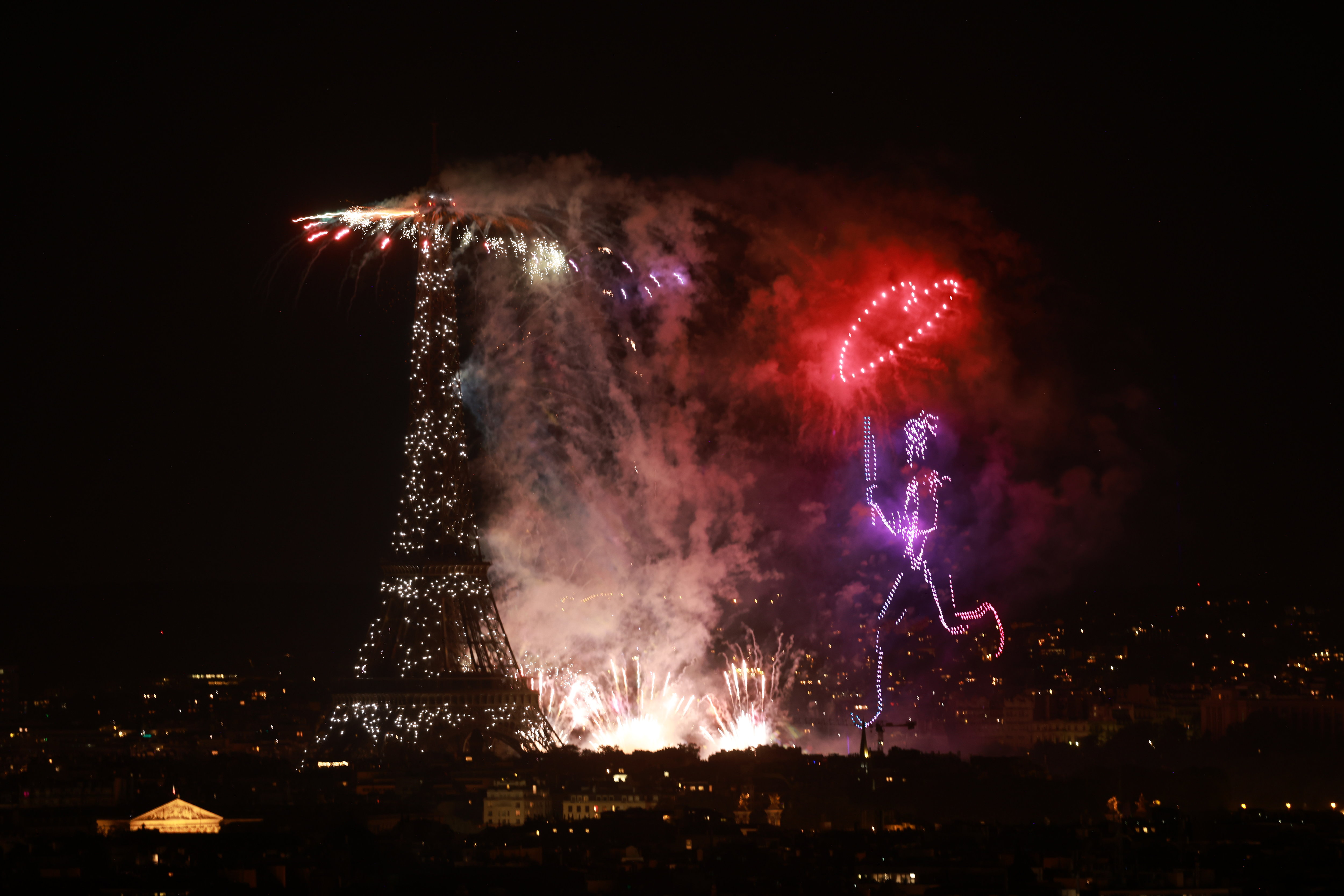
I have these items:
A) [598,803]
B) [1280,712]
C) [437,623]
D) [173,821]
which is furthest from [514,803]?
[1280,712]

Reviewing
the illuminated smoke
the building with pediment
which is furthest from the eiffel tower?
the building with pediment

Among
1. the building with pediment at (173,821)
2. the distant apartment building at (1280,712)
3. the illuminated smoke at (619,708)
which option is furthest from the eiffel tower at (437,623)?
the distant apartment building at (1280,712)

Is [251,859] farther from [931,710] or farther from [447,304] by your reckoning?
[931,710]

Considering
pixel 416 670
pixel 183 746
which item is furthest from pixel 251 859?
pixel 183 746

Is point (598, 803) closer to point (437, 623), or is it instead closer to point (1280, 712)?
point (437, 623)

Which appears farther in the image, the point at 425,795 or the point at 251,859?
the point at 425,795
